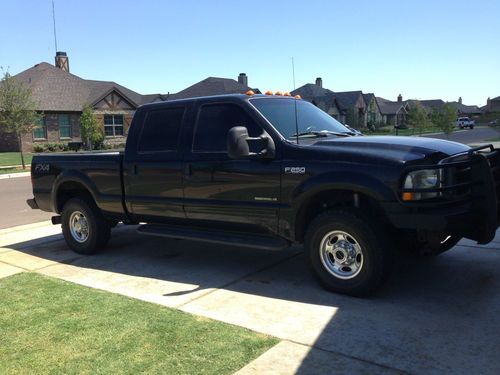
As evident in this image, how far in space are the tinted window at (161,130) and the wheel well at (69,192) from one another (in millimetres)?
1381

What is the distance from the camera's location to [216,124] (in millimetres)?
5664

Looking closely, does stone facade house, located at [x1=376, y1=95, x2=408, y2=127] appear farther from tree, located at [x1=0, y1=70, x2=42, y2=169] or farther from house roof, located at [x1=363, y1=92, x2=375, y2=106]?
tree, located at [x1=0, y1=70, x2=42, y2=169]

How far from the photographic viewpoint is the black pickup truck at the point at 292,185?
4418 mm

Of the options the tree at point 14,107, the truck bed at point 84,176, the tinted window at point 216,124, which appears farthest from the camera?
the tree at point 14,107

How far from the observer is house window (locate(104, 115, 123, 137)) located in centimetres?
4175

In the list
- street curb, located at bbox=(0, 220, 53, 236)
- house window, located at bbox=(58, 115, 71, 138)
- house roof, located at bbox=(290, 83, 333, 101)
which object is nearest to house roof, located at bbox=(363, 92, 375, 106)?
house roof, located at bbox=(290, 83, 333, 101)

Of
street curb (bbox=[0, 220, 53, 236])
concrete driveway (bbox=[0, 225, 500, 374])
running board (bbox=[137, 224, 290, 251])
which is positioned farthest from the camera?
street curb (bbox=[0, 220, 53, 236])

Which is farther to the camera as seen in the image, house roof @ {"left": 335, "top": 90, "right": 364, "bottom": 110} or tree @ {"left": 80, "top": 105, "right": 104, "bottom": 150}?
house roof @ {"left": 335, "top": 90, "right": 364, "bottom": 110}

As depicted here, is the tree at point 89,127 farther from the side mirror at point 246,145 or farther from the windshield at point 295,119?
the side mirror at point 246,145

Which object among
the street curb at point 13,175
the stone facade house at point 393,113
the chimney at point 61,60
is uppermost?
the chimney at point 61,60

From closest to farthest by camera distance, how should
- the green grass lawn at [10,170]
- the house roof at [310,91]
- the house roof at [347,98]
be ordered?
1. the green grass lawn at [10,170]
2. the house roof at [310,91]
3. the house roof at [347,98]

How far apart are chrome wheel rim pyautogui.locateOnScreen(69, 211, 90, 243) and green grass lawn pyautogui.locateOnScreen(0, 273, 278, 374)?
6.38 ft

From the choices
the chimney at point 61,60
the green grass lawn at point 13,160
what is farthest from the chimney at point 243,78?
the green grass lawn at point 13,160

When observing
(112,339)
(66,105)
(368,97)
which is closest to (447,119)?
(66,105)
